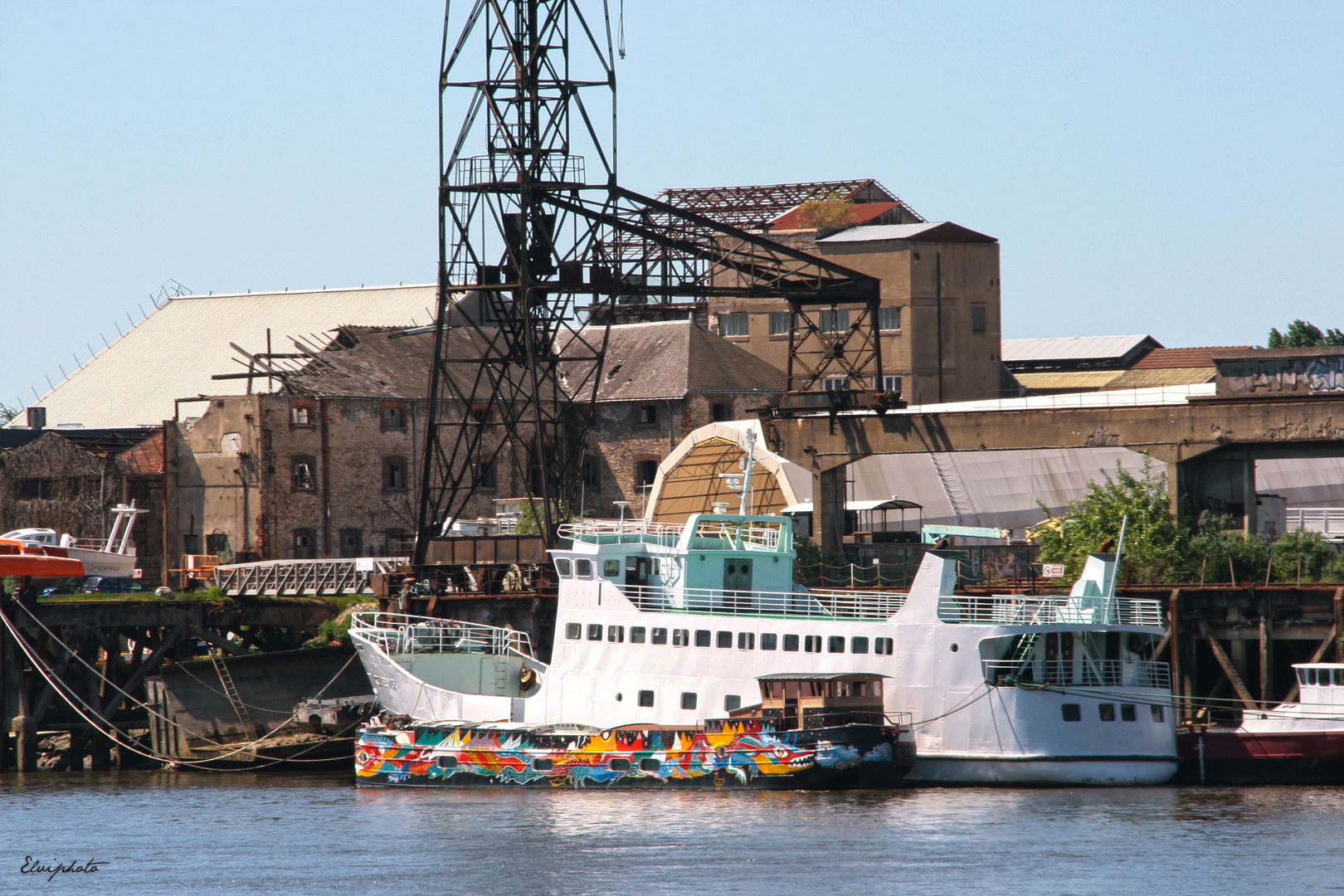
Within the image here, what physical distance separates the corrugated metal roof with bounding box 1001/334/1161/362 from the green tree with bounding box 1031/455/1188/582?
46.8 meters

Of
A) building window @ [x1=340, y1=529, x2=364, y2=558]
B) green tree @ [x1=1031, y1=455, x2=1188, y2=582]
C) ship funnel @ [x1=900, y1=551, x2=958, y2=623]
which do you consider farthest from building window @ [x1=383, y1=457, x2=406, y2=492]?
ship funnel @ [x1=900, y1=551, x2=958, y2=623]

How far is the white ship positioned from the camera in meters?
36.6

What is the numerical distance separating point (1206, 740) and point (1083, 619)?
3.63 metres

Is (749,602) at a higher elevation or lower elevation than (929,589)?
lower

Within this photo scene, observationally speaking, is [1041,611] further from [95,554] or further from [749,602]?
[95,554]

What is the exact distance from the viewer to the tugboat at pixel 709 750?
36031 millimetres

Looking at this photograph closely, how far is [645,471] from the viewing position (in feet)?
243

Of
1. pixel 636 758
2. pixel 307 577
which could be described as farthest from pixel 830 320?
pixel 636 758

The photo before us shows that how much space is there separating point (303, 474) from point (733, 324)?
26.5 metres

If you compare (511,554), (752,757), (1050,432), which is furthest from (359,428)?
(752,757)

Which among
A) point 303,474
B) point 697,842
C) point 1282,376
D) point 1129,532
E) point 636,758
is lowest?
point 697,842

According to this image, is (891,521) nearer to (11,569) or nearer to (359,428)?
(359,428)

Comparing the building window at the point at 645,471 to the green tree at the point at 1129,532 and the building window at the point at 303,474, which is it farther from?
the green tree at the point at 1129,532

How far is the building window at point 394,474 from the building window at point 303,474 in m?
3.01
